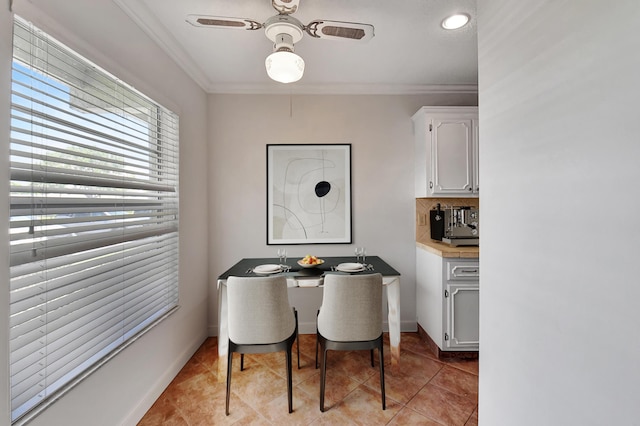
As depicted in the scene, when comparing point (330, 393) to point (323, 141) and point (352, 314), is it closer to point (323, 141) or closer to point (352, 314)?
point (352, 314)

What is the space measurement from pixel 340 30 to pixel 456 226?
209 cm

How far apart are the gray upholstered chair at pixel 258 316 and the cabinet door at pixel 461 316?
147 centimetres

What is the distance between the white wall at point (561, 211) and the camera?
0.55m

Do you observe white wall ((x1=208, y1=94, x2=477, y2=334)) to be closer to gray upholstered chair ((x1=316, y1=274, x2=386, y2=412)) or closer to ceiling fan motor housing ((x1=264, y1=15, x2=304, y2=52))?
gray upholstered chair ((x1=316, y1=274, x2=386, y2=412))

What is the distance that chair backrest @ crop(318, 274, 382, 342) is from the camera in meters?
1.74

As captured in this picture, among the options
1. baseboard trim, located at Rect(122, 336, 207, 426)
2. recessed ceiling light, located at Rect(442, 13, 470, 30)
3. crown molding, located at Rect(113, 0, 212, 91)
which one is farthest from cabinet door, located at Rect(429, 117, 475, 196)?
baseboard trim, located at Rect(122, 336, 207, 426)

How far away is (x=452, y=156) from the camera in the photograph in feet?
8.49

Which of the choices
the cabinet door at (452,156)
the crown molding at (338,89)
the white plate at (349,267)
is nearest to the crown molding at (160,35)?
the crown molding at (338,89)

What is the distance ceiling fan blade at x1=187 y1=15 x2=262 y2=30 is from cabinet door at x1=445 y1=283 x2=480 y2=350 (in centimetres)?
244

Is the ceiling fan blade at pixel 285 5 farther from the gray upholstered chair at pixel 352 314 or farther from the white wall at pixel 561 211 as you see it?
the gray upholstered chair at pixel 352 314

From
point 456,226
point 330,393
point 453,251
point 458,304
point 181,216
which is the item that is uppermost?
point 181,216

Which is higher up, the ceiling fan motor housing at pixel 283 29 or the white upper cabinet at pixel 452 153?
the ceiling fan motor housing at pixel 283 29

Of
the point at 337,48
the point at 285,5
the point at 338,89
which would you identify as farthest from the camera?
the point at 338,89

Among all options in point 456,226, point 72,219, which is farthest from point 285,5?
point 456,226
